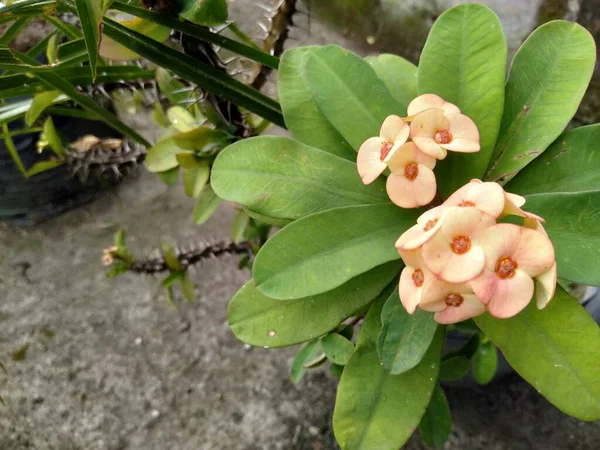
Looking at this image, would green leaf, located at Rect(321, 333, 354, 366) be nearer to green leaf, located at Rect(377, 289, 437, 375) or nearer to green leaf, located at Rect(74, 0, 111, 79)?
green leaf, located at Rect(377, 289, 437, 375)

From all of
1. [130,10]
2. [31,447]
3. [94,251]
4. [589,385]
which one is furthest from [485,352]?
[94,251]

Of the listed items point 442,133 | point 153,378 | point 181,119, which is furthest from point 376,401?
point 153,378

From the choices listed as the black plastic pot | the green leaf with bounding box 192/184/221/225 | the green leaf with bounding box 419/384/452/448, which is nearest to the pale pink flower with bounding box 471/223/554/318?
the green leaf with bounding box 419/384/452/448

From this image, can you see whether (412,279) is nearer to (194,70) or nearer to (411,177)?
(411,177)

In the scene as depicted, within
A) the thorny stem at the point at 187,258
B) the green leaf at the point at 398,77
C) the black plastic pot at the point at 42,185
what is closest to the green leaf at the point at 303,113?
the green leaf at the point at 398,77

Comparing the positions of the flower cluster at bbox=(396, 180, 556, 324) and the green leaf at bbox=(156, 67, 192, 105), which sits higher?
the flower cluster at bbox=(396, 180, 556, 324)
